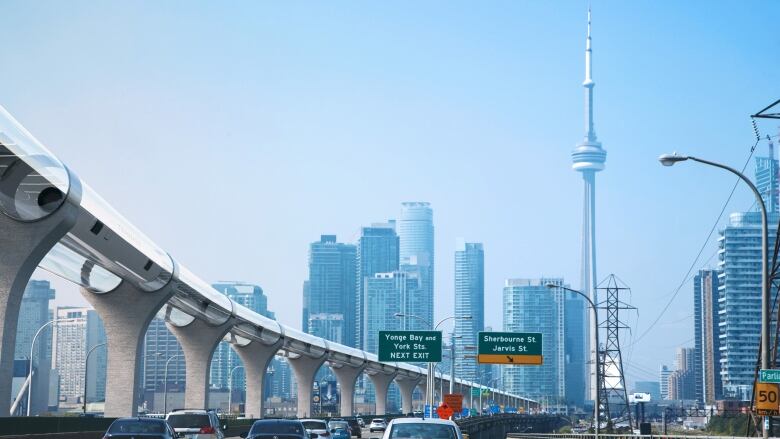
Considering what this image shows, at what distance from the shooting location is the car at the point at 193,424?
3784 cm

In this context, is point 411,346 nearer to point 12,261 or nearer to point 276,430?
point 12,261

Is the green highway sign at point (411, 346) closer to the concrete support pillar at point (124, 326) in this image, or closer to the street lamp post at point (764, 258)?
the concrete support pillar at point (124, 326)

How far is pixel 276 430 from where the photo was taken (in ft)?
96.8

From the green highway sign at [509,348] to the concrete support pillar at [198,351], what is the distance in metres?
18.8

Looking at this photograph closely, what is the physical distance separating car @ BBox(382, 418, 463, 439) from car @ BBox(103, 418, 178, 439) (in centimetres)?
637

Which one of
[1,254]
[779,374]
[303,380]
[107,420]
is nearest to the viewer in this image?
[779,374]

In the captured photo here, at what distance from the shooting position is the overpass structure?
41.8 m

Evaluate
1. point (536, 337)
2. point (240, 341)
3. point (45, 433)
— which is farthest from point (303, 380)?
point (45, 433)

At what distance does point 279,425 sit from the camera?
1174 inches

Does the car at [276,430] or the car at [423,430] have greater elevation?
the car at [423,430]

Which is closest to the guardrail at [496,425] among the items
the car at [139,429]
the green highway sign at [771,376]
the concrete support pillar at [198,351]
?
the concrete support pillar at [198,351]

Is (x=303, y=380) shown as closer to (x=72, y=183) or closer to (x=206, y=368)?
(x=206, y=368)

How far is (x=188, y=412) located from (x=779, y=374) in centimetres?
1948

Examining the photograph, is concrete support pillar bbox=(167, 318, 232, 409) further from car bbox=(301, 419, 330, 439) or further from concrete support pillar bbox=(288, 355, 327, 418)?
concrete support pillar bbox=(288, 355, 327, 418)
